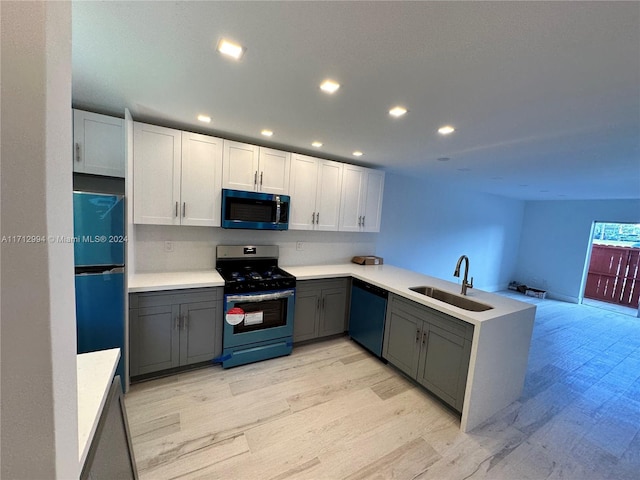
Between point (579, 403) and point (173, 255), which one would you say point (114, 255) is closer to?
point (173, 255)

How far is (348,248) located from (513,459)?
2.79 m

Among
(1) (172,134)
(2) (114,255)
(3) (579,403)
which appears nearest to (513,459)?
(3) (579,403)

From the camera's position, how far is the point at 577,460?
1897 mm

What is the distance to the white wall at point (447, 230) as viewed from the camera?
4.67 m

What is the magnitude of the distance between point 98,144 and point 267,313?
216 centimetres

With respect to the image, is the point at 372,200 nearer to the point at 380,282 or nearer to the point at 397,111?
the point at 380,282

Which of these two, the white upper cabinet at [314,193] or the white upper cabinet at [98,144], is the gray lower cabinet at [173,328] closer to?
the white upper cabinet at [98,144]

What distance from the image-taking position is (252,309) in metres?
2.76

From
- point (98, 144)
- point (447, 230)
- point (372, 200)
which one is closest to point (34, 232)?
Result: point (98, 144)

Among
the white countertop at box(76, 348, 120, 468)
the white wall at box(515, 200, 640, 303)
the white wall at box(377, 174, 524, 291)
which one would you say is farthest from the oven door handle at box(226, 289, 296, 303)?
the white wall at box(515, 200, 640, 303)

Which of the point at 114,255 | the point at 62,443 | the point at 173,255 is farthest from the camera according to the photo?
the point at 173,255

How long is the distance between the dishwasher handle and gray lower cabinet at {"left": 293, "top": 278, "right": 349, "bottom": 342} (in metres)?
0.13

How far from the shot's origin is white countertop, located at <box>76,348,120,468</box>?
0.77 meters

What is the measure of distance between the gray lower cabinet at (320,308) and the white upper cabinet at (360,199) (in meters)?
0.86
